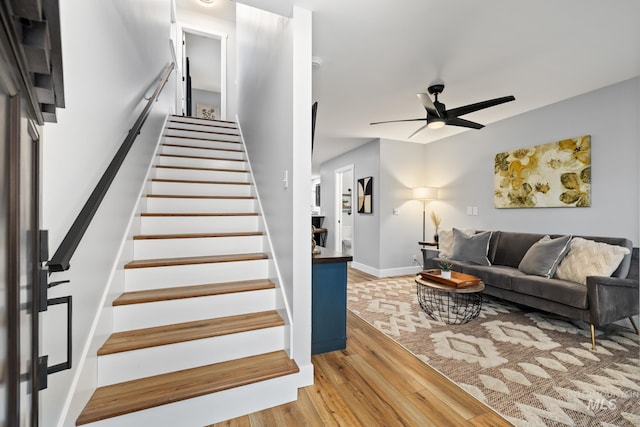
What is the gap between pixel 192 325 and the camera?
1.68 m

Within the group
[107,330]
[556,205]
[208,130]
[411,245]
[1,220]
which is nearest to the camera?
[1,220]

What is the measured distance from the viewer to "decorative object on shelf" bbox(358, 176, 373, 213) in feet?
16.6

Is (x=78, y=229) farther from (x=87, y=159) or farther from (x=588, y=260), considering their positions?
(x=588, y=260)

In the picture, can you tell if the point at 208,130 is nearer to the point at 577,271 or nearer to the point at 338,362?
the point at 338,362

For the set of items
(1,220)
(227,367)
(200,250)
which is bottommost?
(227,367)

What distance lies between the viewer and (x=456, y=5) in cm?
179

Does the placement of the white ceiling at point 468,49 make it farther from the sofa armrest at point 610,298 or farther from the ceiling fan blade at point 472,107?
the sofa armrest at point 610,298

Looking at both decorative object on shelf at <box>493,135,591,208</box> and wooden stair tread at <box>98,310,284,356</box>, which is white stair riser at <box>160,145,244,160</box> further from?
decorative object on shelf at <box>493,135,591,208</box>

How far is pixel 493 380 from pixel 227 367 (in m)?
1.73

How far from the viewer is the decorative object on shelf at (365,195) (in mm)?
5062

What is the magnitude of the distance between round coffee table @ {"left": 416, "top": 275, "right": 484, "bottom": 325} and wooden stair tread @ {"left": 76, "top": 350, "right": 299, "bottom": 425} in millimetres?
1678

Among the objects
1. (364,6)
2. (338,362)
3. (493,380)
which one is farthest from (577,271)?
(364,6)

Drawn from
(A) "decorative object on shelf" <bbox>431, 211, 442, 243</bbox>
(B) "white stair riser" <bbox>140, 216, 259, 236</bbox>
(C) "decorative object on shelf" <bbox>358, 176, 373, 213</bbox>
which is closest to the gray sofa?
(A) "decorative object on shelf" <bbox>431, 211, 442, 243</bbox>

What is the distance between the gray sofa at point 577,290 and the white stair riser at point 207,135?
372cm
